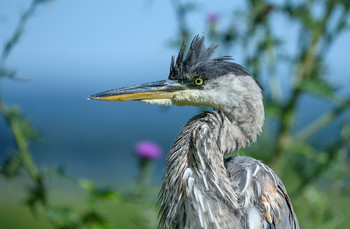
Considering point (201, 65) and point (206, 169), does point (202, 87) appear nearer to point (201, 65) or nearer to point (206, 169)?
point (201, 65)

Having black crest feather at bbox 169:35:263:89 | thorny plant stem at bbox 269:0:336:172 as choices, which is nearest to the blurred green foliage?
thorny plant stem at bbox 269:0:336:172

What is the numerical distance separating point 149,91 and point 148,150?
1.72 meters

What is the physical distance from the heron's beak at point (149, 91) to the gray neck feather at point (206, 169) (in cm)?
18

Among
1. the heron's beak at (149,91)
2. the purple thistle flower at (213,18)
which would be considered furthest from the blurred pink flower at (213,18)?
the heron's beak at (149,91)

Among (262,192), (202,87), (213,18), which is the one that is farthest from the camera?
(213,18)

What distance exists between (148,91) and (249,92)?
50 cm

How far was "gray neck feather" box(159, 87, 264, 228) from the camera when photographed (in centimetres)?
249

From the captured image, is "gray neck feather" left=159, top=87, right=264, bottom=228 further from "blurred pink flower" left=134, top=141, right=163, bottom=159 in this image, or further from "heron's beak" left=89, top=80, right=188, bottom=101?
"blurred pink flower" left=134, top=141, right=163, bottom=159

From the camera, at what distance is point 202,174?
99.3 inches

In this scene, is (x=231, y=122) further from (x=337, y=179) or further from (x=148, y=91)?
(x=337, y=179)

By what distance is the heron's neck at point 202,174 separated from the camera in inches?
98.2

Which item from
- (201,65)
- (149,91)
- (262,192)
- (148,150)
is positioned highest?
(201,65)

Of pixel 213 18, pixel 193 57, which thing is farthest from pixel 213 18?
pixel 193 57

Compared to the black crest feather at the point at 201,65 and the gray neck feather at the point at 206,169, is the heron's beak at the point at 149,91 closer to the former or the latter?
the black crest feather at the point at 201,65
